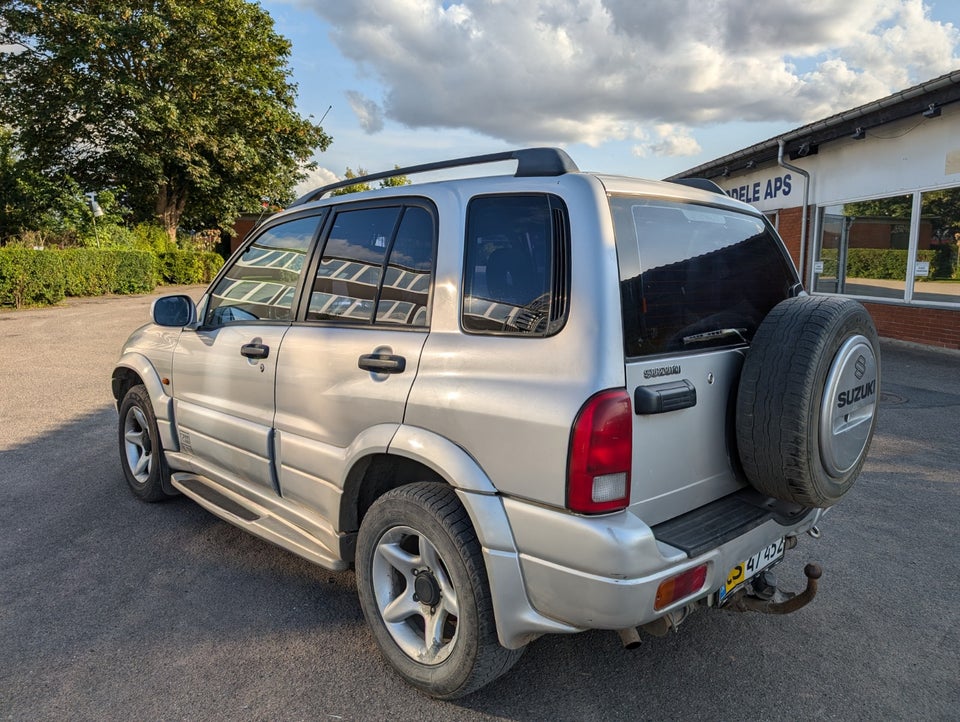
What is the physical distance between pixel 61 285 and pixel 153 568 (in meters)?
18.6

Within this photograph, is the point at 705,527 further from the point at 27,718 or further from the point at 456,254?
the point at 27,718

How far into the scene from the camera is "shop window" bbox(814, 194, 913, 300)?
11602 mm

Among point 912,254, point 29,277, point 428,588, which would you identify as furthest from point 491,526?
point 29,277

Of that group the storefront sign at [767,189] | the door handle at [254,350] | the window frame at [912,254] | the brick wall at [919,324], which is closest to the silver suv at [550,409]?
the door handle at [254,350]

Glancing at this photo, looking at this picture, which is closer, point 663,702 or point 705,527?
point 705,527

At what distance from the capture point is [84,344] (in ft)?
38.9

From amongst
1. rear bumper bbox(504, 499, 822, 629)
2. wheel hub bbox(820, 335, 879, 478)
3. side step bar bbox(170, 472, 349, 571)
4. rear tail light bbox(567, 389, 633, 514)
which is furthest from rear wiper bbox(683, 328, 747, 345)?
side step bar bbox(170, 472, 349, 571)

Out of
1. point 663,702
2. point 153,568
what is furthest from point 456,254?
point 153,568

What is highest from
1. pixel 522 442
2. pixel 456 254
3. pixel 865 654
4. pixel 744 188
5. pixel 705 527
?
pixel 744 188

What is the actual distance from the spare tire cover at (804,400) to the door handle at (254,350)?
2118mm

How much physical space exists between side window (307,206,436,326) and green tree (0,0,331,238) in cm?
2549

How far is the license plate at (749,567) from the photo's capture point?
2.40m

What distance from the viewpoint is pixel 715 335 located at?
100 inches

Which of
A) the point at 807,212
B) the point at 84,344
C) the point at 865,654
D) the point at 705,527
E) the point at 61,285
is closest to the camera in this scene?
the point at 705,527
